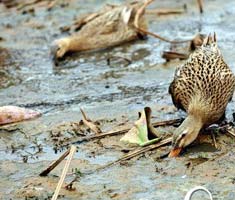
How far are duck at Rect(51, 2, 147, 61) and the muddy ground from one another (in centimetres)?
15

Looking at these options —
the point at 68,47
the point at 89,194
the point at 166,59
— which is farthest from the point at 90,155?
the point at 68,47

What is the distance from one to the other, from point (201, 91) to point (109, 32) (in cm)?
336

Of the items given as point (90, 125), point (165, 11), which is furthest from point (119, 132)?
point (165, 11)

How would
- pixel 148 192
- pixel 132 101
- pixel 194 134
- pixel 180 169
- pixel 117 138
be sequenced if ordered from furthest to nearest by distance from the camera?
pixel 132 101 → pixel 117 138 → pixel 194 134 → pixel 180 169 → pixel 148 192

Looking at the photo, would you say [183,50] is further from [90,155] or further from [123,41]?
[90,155]

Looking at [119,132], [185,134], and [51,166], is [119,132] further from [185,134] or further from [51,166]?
[51,166]

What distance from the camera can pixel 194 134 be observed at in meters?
5.21

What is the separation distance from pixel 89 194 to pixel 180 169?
68 cm

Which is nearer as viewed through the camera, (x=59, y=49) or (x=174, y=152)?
(x=174, y=152)

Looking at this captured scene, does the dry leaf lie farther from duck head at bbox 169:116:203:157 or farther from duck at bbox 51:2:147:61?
duck at bbox 51:2:147:61

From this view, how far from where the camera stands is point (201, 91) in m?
5.45

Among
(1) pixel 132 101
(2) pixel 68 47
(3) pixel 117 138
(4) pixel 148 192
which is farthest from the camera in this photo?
(2) pixel 68 47

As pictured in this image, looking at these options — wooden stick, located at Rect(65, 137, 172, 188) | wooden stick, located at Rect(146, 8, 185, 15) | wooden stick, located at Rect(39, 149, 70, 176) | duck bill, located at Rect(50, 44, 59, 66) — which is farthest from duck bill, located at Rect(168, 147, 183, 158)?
wooden stick, located at Rect(146, 8, 185, 15)

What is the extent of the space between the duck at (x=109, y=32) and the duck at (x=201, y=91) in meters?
2.86
